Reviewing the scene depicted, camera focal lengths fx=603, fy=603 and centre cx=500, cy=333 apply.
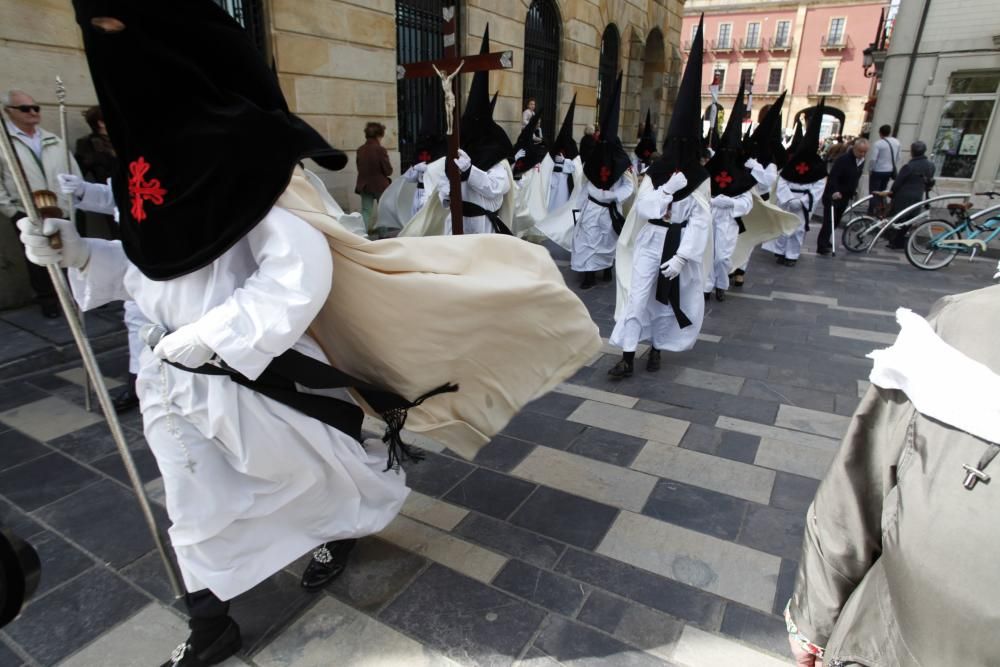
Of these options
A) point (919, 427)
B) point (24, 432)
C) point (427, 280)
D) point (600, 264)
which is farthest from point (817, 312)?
point (24, 432)

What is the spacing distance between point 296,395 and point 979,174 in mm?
17550

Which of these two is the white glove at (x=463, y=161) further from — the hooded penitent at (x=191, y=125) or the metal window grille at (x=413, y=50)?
the metal window grille at (x=413, y=50)

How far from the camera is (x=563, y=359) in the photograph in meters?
2.63

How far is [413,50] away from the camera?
35.5 ft

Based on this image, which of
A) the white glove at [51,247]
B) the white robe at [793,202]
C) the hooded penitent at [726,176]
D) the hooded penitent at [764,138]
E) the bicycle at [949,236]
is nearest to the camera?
the white glove at [51,247]

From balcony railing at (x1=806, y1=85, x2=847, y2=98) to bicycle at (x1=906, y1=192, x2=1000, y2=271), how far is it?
1601 inches

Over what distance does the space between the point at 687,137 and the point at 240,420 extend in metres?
3.78

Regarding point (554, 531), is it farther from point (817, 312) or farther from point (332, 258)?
point (817, 312)

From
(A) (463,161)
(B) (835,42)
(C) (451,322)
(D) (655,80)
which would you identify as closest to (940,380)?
(C) (451,322)

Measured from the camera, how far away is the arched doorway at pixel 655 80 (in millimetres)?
21062

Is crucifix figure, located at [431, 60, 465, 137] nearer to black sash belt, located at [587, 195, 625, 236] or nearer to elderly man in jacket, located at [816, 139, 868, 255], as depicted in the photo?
black sash belt, located at [587, 195, 625, 236]

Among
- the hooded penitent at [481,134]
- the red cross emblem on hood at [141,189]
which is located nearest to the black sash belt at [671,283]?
the hooded penitent at [481,134]

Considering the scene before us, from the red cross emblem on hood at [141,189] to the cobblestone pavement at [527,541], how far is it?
1552 millimetres

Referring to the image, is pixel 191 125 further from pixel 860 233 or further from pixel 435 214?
pixel 860 233
